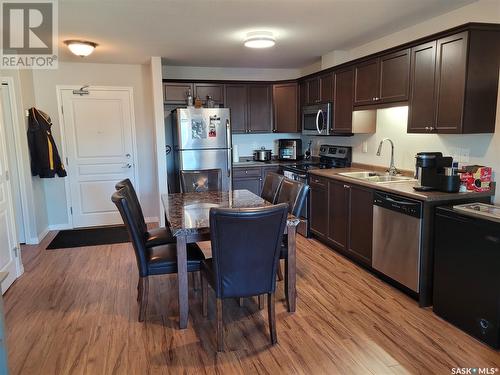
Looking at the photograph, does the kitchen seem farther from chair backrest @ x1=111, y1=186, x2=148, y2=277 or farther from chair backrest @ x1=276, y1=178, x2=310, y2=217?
chair backrest @ x1=276, y1=178, x2=310, y2=217

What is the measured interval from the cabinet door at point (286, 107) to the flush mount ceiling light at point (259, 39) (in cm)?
181

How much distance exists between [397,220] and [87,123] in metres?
4.48

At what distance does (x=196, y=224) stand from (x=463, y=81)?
7.48 feet

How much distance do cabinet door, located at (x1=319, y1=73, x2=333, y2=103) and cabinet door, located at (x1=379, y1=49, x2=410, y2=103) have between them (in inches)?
40.4

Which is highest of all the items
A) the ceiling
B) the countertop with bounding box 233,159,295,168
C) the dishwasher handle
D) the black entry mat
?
the ceiling

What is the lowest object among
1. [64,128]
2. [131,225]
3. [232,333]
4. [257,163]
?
[232,333]

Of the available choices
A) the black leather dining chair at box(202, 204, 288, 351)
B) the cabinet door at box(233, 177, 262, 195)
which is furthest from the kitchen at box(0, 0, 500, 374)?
the black leather dining chair at box(202, 204, 288, 351)

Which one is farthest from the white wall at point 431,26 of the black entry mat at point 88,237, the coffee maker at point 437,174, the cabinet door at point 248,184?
the black entry mat at point 88,237

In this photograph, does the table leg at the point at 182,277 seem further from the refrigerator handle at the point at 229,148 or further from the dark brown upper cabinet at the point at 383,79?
the refrigerator handle at the point at 229,148

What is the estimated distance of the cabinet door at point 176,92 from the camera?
17.6 feet

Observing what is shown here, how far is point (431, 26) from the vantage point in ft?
11.3

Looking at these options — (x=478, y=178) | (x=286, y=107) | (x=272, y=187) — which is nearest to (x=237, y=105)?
(x=286, y=107)

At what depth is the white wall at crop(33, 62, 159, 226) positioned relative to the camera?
5199mm

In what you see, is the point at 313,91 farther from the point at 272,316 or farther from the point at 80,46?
the point at 272,316
